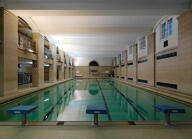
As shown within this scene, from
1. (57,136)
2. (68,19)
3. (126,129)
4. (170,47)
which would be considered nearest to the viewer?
(57,136)

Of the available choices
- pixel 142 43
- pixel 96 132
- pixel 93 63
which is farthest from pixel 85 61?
pixel 96 132

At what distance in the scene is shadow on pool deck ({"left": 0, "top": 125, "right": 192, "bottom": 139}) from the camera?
195 cm

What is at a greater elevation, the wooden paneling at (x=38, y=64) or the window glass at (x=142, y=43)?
the window glass at (x=142, y=43)

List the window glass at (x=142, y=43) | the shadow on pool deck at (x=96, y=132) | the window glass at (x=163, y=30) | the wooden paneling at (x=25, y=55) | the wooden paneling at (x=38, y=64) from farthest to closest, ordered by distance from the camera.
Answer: the window glass at (x=142, y=43) < the wooden paneling at (x=38, y=64) < the window glass at (x=163, y=30) < the wooden paneling at (x=25, y=55) < the shadow on pool deck at (x=96, y=132)

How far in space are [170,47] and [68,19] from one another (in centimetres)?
589

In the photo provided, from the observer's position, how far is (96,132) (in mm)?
2064

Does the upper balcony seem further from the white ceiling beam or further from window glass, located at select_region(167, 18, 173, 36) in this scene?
window glass, located at select_region(167, 18, 173, 36)

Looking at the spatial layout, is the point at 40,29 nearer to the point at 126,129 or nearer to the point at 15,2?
the point at 15,2

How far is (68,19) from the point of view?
7.00 m

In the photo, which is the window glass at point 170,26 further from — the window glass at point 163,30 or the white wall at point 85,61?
the white wall at point 85,61

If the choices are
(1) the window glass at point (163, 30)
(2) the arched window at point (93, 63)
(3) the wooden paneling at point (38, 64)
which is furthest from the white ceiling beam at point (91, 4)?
(2) the arched window at point (93, 63)

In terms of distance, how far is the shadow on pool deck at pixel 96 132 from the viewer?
195cm

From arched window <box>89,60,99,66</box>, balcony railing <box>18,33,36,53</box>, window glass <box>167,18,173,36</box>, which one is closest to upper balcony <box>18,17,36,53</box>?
balcony railing <box>18,33,36,53</box>

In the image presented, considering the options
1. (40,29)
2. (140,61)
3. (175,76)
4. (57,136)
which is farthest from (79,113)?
(140,61)
